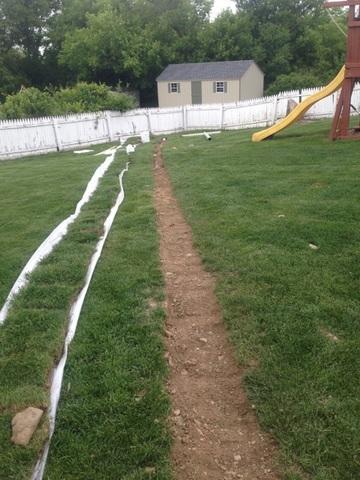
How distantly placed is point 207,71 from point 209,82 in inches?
38.8

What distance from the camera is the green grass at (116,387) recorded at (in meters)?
2.13

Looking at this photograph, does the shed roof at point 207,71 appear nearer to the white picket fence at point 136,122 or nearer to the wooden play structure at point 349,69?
the white picket fence at point 136,122

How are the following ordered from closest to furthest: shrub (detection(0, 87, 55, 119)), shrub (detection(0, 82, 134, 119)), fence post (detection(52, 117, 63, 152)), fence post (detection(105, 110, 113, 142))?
fence post (detection(52, 117, 63, 152)), fence post (detection(105, 110, 113, 142)), shrub (detection(0, 87, 55, 119)), shrub (detection(0, 82, 134, 119))

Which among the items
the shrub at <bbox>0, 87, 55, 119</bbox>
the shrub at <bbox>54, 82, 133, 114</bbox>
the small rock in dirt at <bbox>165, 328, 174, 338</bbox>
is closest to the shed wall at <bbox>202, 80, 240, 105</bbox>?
the shrub at <bbox>54, 82, 133, 114</bbox>

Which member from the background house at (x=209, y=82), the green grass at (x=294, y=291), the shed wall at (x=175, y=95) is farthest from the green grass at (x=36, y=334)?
the shed wall at (x=175, y=95)

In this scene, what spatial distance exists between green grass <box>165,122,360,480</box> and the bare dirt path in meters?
0.11

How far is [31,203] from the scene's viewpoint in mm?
7184

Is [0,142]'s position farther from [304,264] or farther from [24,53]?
[24,53]

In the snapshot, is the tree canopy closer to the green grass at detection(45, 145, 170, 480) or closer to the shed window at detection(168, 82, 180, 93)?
the shed window at detection(168, 82, 180, 93)

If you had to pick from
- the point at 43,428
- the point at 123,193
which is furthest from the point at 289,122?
the point at 43,428

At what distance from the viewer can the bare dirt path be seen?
2131 mm

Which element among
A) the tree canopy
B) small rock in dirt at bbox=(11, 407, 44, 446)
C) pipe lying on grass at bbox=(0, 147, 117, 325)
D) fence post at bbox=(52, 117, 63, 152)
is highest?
the tree canopy

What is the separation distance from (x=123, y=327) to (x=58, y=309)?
2.38ft

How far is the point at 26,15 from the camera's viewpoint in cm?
3928
